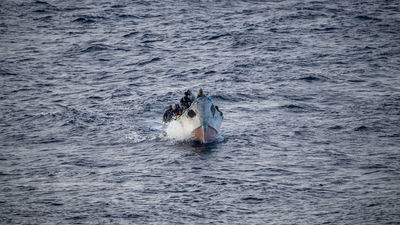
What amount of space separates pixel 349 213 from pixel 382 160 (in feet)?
23.9

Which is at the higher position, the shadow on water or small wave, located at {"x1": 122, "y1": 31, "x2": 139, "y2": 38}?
small wave, located at {"x1": 122, "y1": 31, "x2": 139, "y2": 38}

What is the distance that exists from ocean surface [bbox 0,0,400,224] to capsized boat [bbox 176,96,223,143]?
0.82 m

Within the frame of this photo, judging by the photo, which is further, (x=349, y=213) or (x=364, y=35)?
(x=364, y=35)

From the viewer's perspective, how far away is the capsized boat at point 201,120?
34156 millimetres

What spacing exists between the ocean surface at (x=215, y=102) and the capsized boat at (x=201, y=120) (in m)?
0.82

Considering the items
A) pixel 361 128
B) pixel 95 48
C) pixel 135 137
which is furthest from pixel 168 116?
pixel 95 48

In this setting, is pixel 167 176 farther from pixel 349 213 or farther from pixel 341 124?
pixel 341 124

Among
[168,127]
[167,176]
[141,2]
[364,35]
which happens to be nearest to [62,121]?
[168,127]

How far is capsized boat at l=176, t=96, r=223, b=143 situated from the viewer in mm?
34156

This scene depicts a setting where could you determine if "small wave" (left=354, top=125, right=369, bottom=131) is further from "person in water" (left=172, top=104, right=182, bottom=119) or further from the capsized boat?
"person in water" (left=172, top=104, right=182, bottom=119)

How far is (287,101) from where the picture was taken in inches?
1693

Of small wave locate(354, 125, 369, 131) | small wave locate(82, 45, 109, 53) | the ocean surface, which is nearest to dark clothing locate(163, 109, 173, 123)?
the ocean surface

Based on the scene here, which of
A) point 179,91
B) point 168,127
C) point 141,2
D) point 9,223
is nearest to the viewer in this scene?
point 9,223

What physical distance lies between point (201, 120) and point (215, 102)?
32.2ft
